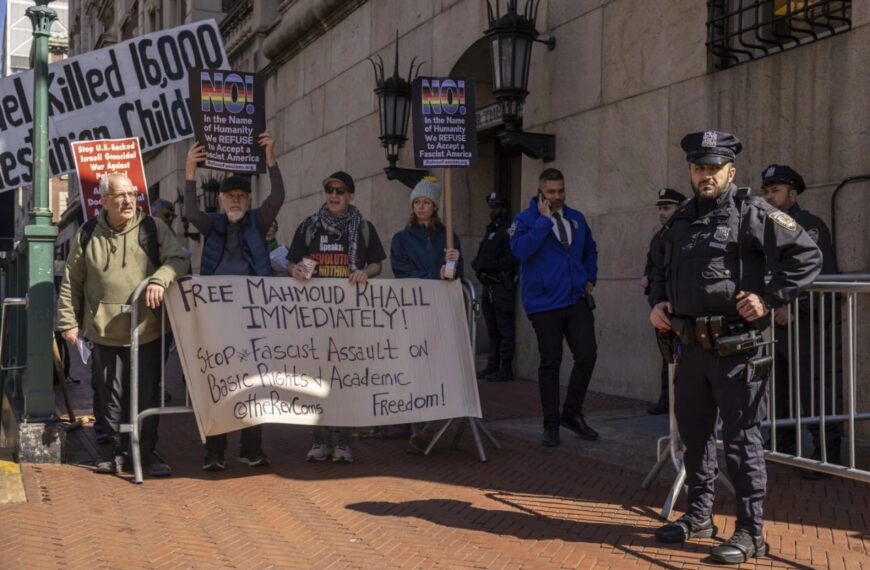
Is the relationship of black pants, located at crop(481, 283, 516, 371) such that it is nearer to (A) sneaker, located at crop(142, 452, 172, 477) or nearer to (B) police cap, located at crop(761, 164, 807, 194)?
(B) police cap, located at crop(761, 164, 807, 194)

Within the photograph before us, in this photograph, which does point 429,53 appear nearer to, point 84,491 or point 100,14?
point 84,491

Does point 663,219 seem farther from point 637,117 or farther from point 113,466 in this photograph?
point 113,466

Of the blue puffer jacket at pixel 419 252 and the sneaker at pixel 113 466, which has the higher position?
the blue puffer jacket at pixel 419 252

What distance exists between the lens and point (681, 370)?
4371 mm

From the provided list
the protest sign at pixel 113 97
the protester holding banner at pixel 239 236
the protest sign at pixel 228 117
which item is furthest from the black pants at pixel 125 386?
the protest sign at pixel 113 97

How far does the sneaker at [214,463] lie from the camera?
5.90 metres

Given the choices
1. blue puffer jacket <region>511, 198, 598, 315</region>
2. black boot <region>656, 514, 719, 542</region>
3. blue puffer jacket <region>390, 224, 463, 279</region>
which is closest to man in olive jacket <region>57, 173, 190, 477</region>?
blue puffer jacket <region>390, 224, 463, 279</region>

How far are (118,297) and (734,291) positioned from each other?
375cm

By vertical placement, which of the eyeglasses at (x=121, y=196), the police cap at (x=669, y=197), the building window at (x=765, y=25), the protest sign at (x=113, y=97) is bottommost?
the eyeglasses at (x=121, y=196)

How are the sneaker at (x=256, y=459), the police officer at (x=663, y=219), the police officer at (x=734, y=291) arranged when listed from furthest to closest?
the police officer at (x=663, y=219) → the sneaker at (x=256, y=459) → the police officer at (x=734, y=291)

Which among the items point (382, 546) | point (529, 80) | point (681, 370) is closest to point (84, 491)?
point (382, 546)

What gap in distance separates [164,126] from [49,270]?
7.12 feet

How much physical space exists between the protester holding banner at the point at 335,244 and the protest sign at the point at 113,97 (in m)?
1.91

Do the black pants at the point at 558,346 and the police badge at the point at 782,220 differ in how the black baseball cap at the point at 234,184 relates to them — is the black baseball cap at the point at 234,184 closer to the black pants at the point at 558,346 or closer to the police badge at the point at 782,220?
the black pants at the point at 558,346
